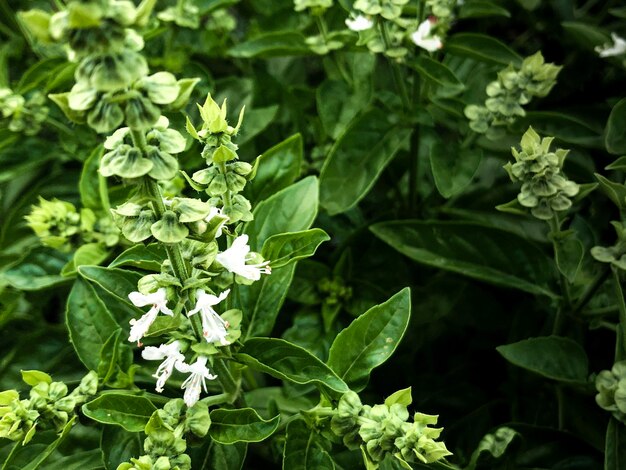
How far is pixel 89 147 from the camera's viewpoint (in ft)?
3.59

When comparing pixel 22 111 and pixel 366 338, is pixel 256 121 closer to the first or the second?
pixel 22 111

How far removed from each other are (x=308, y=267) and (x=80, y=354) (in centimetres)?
35

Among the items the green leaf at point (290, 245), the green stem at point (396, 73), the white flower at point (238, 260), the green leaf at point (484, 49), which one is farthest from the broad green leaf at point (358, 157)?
the white flower at point (238, 260)

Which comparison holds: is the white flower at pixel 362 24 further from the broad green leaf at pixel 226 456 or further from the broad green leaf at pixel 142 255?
the broad green leaf at pixel 226 456

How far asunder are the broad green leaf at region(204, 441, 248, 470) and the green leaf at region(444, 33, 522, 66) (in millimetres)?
633

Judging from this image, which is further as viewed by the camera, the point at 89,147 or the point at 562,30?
the point at 562,30

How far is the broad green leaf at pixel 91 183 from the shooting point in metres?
0.95

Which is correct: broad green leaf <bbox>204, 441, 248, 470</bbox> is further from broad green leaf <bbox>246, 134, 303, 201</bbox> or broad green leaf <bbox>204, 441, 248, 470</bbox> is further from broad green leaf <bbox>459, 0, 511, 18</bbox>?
broad green leaf <bbox>459, 0, 511, 18</bbox>

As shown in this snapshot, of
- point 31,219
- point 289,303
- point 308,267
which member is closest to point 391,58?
point 308,267

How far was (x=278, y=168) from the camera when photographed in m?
0.92

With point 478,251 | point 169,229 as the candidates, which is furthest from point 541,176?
point 169,229

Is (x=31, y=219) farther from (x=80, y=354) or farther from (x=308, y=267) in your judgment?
(x=308, y=267)

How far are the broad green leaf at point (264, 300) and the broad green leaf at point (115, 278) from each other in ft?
0.46

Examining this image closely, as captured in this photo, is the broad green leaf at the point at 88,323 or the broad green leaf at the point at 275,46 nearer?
the broad green leaf at the point at 88,323
